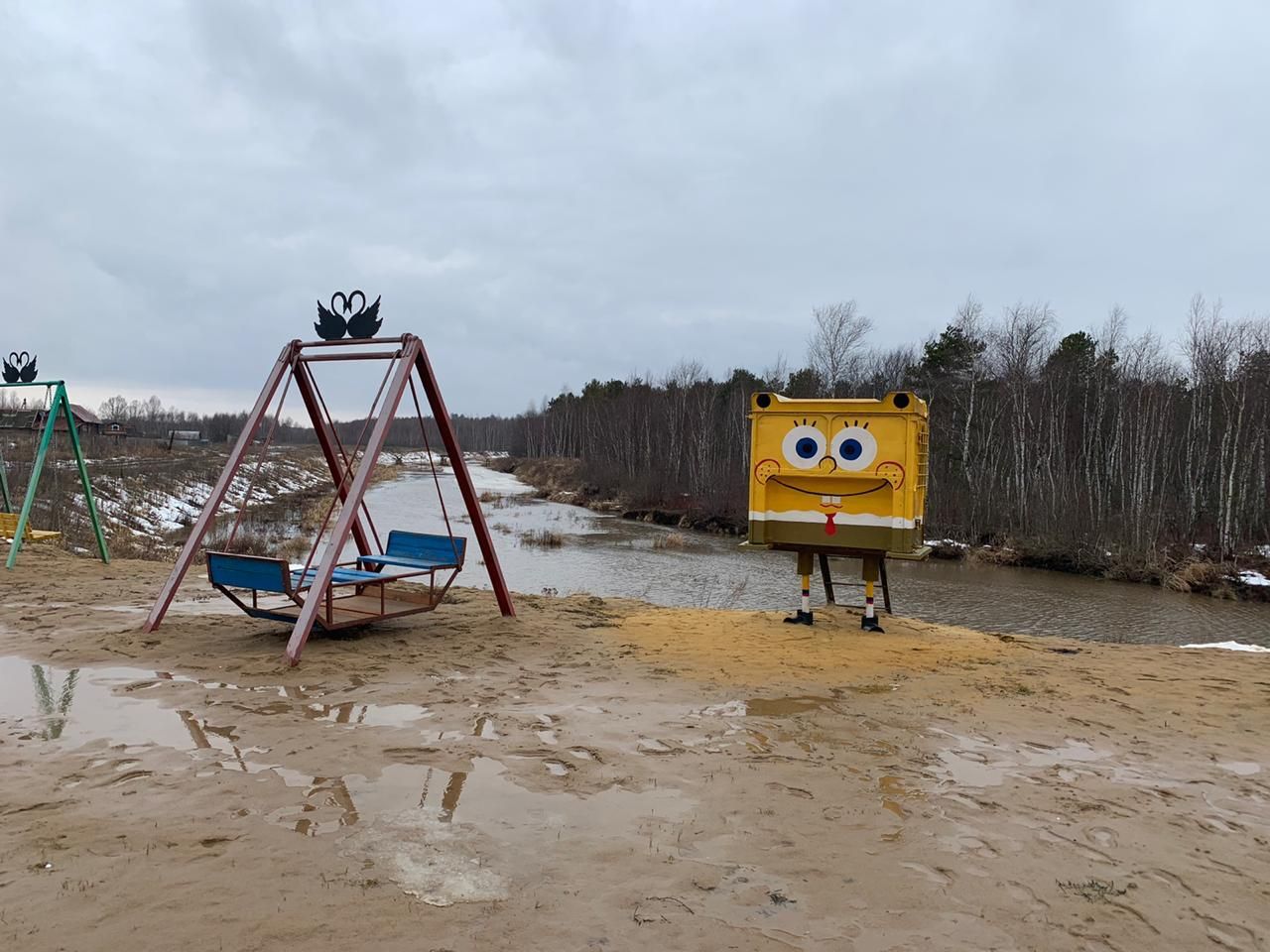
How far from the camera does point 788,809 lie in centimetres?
422

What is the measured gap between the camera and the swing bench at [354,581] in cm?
707

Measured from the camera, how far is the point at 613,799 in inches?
169

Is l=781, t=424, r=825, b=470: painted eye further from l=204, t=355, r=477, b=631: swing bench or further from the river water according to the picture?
the river water

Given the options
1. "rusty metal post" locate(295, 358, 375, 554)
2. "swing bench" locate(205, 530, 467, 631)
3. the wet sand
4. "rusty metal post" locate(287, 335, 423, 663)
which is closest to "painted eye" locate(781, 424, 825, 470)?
the wet sand

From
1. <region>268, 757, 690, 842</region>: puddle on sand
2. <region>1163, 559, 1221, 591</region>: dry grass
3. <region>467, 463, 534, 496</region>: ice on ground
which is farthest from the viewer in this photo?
<region>467, 463, 534, 496</region>: ice on ground

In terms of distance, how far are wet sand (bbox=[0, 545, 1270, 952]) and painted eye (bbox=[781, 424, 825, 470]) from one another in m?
2.21

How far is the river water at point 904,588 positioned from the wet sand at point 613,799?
23.9ft

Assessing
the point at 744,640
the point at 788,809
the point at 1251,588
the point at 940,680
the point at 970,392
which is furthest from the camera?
the point at 970,392

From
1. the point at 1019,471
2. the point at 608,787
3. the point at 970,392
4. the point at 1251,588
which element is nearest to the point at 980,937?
the point at 608,787

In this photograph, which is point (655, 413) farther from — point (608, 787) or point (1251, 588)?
point (608, 787)

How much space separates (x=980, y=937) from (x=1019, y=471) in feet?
104

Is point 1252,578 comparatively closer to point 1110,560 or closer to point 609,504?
point 1110,560

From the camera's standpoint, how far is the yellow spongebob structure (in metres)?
8.70

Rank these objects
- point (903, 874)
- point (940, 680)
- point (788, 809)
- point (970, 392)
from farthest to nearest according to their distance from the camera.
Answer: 1. point (970, 392)
2. point (940, 680)
3. point (788, 809)
4. point (903, 874)
